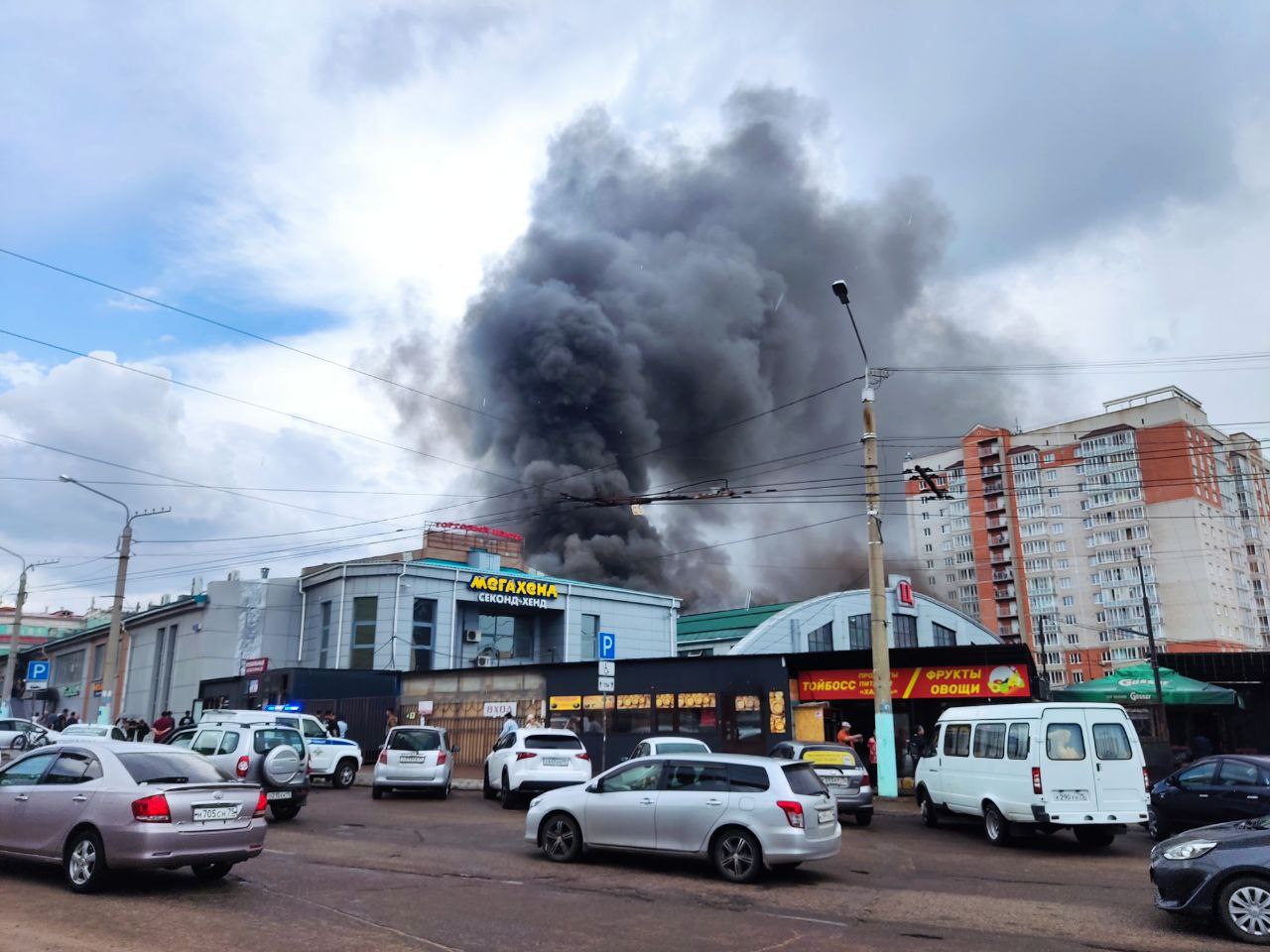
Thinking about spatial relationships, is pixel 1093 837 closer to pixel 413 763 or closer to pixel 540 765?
pixel 540 765

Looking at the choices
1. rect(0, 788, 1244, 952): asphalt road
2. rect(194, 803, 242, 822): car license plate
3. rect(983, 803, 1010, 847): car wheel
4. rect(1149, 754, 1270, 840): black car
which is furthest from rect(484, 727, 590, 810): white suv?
rect(1149, 754, 1270, 840): black car

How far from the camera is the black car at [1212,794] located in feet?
39.4

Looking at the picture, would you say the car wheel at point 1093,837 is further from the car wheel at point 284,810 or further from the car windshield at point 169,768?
the car wheel at point 284,810

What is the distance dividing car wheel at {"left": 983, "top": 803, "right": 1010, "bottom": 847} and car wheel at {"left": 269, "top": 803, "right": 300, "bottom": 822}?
1093 centimetres

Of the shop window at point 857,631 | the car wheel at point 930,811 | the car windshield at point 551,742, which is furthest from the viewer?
the shop window at point 857,631

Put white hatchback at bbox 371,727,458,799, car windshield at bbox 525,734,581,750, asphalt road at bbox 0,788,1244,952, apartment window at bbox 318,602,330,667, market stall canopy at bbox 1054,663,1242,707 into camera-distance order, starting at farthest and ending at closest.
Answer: apartment window at bbox 318,602,330,667, market stall canopy at bbox 1054,663,1242,707, white hatchback at bbox 371,727,458,799, car windshield at bbox 525,734,581,750, asphalt road at bbox 0,788,1244,952

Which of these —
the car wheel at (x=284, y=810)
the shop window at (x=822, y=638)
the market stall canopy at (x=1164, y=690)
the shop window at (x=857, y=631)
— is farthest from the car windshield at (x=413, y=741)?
the shop window at (x=857, y=631)

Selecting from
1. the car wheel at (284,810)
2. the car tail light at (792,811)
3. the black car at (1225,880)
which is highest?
the car tail light at (792,811)

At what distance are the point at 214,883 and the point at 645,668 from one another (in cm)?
1795

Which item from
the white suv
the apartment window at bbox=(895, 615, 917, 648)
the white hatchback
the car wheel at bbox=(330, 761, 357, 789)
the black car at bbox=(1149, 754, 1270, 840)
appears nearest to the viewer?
the black car at bbox=(1149, 754, 1270, 840)

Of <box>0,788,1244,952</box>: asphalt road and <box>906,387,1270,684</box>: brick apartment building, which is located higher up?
<box>906,387,1270,684</box>: brick apartment building

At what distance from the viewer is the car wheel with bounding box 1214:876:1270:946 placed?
7.12 m

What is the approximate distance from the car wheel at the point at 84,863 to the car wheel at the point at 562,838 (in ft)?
15.0

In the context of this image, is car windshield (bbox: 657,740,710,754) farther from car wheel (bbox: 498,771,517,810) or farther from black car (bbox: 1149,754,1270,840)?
black car (bbox: 1149,754,1270,840)
